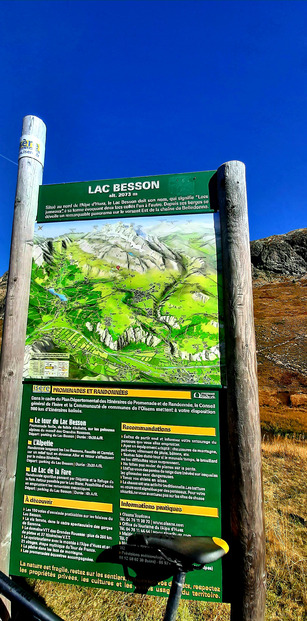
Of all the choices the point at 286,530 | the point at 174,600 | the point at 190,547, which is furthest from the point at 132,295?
the point at 286,530

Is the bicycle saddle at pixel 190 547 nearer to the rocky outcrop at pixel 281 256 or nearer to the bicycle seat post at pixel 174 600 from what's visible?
the bicycle seat post at pixel 174 600

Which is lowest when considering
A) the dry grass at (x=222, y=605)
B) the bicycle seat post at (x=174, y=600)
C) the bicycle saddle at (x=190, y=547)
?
the dry grass at (x=222, y=605)

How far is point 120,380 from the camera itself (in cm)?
226

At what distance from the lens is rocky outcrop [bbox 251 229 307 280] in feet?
74.5

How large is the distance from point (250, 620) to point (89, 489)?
1.25 metres

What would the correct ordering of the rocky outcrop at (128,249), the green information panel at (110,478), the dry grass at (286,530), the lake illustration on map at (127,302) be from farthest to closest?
the dry grass at (286,530)
the rocky outcrop at (128,249)
the lake illustration on map at (127,302)
the green information panel at (110,478)

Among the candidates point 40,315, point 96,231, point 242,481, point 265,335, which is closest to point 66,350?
point 40,315

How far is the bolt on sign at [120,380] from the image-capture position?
2.08 m

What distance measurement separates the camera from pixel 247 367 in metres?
2.06

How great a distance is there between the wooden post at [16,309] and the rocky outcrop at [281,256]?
69.8ft

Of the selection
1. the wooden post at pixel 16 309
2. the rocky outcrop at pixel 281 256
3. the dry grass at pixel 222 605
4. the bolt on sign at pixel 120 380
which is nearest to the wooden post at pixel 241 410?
the bolt on sign at pixel 120 380

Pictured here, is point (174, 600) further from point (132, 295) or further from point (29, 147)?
point (29, 147)

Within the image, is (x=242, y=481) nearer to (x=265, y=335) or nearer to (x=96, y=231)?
(x=96, y=231)

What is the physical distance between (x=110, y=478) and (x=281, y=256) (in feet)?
80.7
